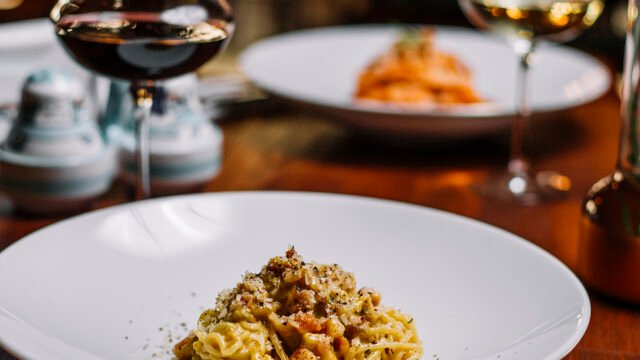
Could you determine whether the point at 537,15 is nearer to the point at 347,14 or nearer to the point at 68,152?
the point at 68,152

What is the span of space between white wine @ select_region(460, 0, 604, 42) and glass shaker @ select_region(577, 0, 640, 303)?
484mm

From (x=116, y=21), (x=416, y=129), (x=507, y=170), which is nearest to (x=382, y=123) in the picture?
(x=416, y=129)

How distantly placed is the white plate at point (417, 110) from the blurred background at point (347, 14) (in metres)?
1.93

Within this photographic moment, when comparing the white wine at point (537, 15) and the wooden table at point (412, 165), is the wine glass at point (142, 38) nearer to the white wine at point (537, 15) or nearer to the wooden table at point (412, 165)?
the wooden table at point (412, 165)

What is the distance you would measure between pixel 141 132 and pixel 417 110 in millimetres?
742

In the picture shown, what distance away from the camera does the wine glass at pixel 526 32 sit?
6.49 ft

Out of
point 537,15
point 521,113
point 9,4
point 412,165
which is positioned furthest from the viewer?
point 9,4

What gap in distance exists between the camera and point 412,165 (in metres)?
2.20

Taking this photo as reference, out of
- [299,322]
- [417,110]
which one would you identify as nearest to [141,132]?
[299,322]

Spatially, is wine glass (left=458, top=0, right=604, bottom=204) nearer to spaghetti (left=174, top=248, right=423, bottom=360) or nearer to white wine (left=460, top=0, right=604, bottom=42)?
white wine (left=460, top=0, right=604, bottom=42)

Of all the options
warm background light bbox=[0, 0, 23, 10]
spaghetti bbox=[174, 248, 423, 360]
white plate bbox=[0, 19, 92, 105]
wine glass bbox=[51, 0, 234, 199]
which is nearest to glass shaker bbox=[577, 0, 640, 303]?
spaghetti bbox=[174, 248, 423, 360]

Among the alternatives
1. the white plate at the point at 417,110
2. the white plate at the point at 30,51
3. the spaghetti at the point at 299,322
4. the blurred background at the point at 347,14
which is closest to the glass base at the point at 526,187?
the white plate at the point at 417,110

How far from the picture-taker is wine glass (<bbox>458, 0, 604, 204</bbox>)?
1.98 meters

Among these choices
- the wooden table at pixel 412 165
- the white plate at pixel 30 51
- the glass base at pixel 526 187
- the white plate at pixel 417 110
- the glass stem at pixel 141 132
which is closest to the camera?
the glass stem at pixel 141 132
